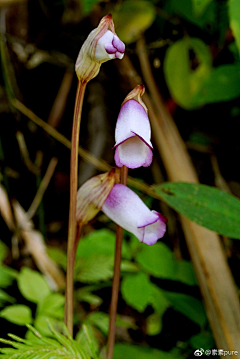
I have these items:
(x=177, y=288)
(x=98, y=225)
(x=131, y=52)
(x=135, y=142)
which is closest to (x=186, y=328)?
(x=177, y=288)

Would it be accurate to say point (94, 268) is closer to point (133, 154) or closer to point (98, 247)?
point (98, 247)

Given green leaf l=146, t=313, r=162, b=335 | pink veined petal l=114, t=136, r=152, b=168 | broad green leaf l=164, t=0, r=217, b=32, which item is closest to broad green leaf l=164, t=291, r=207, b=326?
green leaf l=146, t=313, r=162, b=335

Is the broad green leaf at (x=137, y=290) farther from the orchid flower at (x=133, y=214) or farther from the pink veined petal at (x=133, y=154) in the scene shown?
the pink veined petal at (x=133, y=154)

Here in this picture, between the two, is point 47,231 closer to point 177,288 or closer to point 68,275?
point 177,288

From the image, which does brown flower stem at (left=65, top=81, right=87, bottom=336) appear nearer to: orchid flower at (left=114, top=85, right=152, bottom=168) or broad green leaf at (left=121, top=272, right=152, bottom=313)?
orchid flower at (left=114, top=85, right=152, bottom=168)

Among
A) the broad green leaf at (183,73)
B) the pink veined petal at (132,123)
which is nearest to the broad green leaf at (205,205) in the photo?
the pink veined petal at (132,123)

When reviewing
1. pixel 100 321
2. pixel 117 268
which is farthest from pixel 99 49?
pixel 100 321
